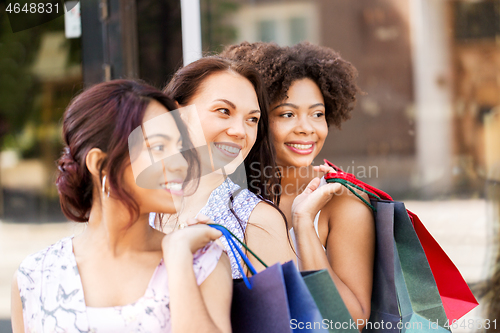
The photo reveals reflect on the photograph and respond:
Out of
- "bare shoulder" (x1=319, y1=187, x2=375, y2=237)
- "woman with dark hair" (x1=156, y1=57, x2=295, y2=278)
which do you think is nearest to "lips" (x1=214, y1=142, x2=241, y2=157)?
"woman with dark hair" (x1=156, y1=57, x2=295, y2=278)

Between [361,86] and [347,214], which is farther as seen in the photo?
[361,86]

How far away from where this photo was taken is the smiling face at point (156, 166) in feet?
3.52

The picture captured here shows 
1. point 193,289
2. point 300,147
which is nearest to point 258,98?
point 300,147

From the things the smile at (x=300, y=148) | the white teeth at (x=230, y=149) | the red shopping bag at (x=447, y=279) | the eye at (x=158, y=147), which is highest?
the eye at (x=158, y=147)

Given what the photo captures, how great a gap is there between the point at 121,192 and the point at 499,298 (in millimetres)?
2767

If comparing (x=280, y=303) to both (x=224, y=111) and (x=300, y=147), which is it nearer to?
(x=224, y=111)

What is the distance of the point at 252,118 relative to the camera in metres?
1.60

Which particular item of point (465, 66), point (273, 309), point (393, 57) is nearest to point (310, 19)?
point (393, 57)

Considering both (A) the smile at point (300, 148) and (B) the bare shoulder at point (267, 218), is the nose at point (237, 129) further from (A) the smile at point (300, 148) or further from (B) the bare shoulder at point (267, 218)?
(A) the smile at point (300, 148)

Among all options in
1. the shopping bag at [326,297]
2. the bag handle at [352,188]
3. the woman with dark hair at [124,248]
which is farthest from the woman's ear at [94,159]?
the bag handle at [352,188]

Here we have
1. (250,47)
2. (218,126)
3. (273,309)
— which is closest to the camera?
(273,309)

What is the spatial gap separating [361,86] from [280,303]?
2.93 m

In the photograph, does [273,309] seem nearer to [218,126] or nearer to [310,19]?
[218,126]

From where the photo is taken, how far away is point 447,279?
1561 mm
